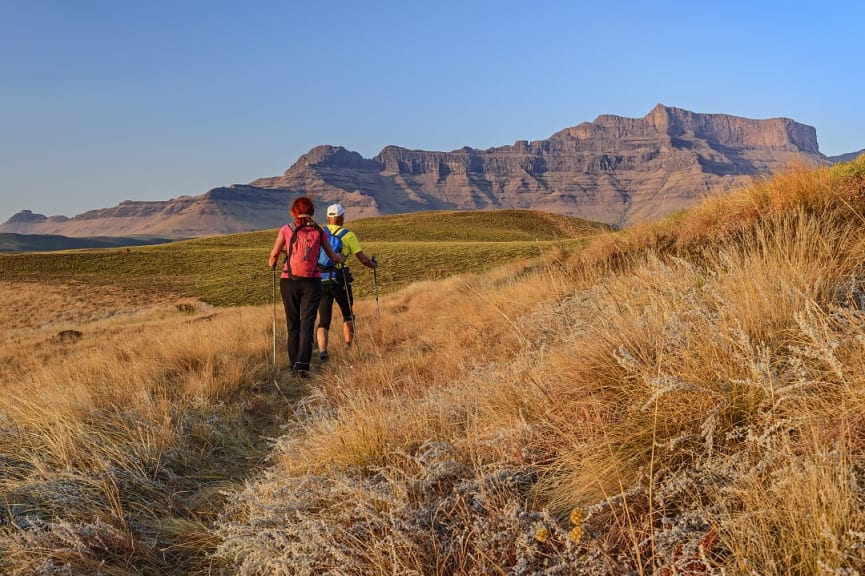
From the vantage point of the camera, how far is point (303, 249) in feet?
25.3

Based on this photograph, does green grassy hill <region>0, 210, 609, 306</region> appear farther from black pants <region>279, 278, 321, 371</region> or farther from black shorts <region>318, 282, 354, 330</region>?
black pants <region>279, 278, 321, 371</region>

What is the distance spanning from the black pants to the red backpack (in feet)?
0.52

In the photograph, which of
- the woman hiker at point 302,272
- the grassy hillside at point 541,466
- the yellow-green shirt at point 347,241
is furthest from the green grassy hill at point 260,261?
the grassy hillside at point 541,466

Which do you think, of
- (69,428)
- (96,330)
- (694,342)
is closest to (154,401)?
(69,428)

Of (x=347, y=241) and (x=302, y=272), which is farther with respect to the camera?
(x=347, y=241)

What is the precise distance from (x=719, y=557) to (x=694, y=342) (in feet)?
4.59

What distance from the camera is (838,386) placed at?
2.43 metres

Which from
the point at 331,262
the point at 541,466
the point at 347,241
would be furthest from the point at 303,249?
the point at 541,466

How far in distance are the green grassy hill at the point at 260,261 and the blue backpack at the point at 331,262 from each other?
314 inches

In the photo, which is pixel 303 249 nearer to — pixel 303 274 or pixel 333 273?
pixel 303 274

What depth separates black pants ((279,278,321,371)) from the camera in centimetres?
771

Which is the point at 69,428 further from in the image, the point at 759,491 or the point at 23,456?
the point at 759,491

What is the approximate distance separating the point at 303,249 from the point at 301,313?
978 mm

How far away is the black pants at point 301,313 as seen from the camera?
771cm
